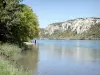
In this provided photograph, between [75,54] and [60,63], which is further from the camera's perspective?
[75,54]

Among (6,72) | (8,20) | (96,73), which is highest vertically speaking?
(8,20)

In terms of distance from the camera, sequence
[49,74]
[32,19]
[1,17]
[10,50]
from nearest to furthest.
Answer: [49,74]
[10,50]
[1,17]
[32,19]

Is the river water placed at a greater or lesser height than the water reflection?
greater

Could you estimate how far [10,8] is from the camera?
3891cm

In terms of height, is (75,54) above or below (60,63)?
below

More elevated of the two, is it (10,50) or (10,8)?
(10,8)

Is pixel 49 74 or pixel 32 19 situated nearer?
pixel 49 74

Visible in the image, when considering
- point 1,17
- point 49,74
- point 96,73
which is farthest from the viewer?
point 1,17

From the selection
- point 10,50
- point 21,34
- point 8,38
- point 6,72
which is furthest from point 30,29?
point 6,72

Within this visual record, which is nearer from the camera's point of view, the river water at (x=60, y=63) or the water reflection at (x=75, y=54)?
the river water at (x=60, y=63)

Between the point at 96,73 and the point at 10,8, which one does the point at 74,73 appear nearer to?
the point at 96,73

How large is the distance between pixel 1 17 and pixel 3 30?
3.57 m

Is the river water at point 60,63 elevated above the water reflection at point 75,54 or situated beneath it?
elevated above

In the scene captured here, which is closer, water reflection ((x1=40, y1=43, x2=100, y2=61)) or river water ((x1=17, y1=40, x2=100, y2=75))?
river water ((x1=17, y1=40, x2=100, y2=75))
